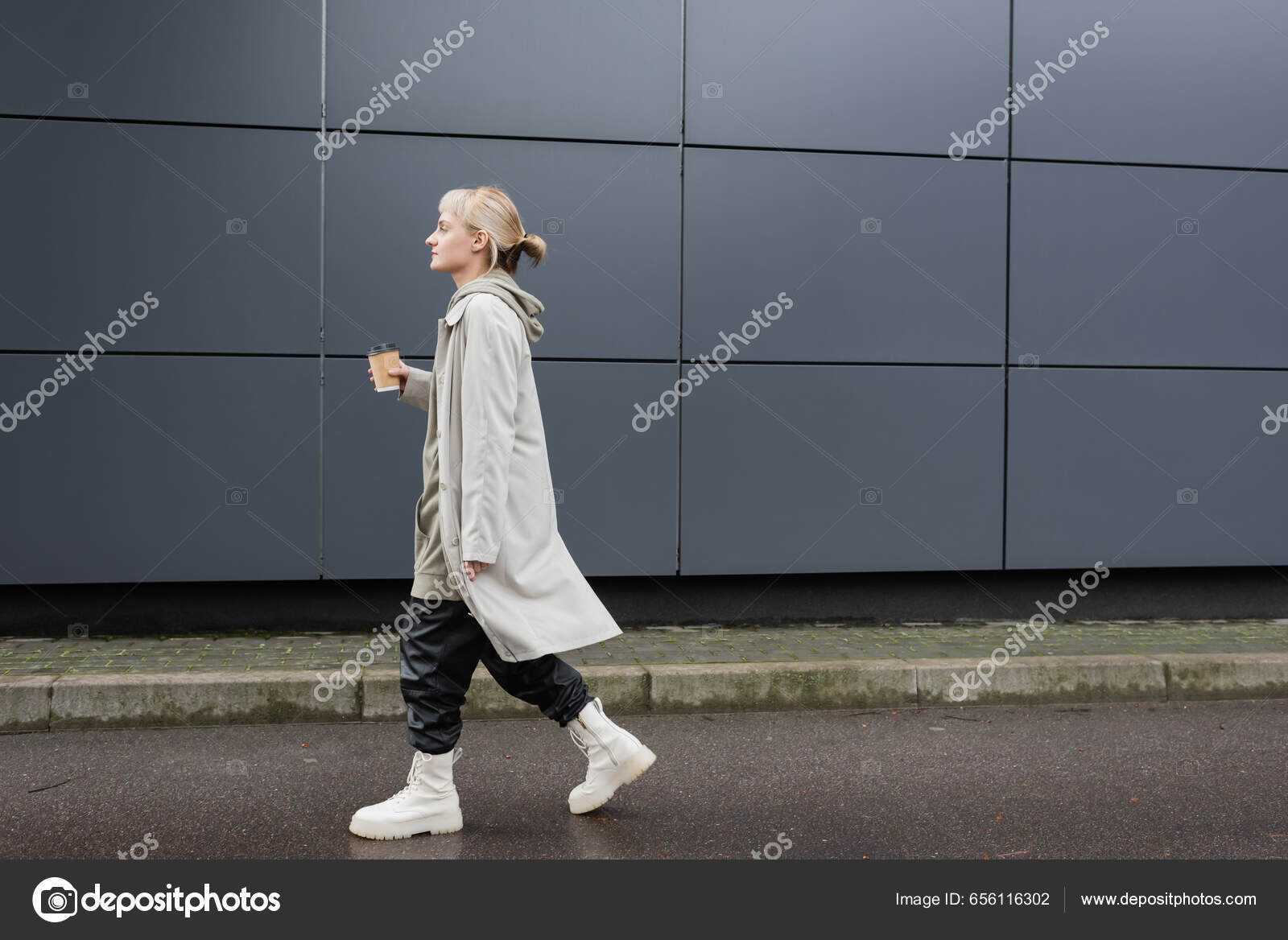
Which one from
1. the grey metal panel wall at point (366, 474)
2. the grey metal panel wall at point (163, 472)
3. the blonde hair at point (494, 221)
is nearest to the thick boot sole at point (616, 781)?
the blonde hair at point (494, 221)

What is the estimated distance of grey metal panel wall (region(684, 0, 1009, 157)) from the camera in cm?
709

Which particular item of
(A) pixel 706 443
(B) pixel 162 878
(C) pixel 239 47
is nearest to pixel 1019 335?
(A) pixel 706 443

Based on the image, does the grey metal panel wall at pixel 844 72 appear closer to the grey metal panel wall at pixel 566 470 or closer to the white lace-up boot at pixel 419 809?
the grey metal panel wall at pixel 566 470

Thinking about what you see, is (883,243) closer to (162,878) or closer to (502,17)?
(502,17)

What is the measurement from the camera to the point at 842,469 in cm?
730

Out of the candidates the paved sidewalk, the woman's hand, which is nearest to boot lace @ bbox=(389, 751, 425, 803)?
the woman's hand

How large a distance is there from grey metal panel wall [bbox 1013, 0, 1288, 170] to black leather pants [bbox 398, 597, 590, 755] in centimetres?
547

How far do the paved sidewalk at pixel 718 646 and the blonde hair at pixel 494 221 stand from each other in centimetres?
264
